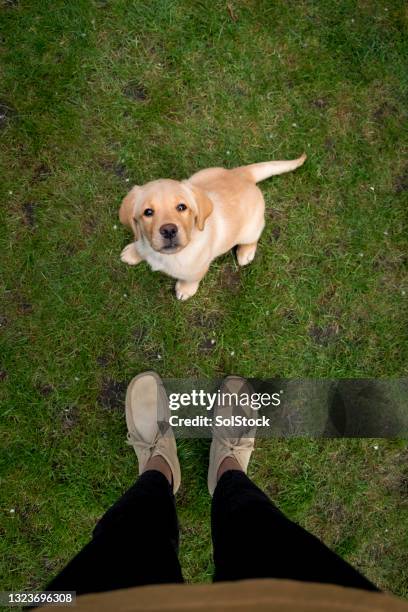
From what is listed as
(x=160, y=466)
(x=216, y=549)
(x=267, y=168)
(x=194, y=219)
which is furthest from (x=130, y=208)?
(x=216, y=549)

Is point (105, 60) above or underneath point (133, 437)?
above

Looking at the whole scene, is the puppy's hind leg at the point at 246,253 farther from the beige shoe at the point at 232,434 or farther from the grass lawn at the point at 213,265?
the beige shoe at the point at 232,434

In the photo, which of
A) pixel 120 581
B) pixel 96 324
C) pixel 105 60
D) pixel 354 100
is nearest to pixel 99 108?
pixel 105 60

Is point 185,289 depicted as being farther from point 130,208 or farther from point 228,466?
point 228,466

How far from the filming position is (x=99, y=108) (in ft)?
11.1

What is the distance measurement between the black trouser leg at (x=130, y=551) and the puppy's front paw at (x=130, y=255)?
5.17ft

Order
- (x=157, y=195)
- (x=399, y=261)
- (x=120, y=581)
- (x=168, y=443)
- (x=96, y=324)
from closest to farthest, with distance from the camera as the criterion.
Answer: (x=120, y=581) → (x=157, y=195) → (x=168, y=443) → (x=96, y=324) → (x=399, y=261)

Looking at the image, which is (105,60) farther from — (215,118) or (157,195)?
(157,195)

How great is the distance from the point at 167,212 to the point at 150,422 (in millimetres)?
1484

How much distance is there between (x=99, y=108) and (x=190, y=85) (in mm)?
721

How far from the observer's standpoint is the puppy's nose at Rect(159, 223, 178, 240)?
2432 millimetres

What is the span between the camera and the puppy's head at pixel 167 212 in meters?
2.45

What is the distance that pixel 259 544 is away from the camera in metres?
1.64

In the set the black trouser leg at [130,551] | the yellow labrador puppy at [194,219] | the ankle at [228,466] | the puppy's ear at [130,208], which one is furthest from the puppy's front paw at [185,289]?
the black trouser leg at [130,551]
